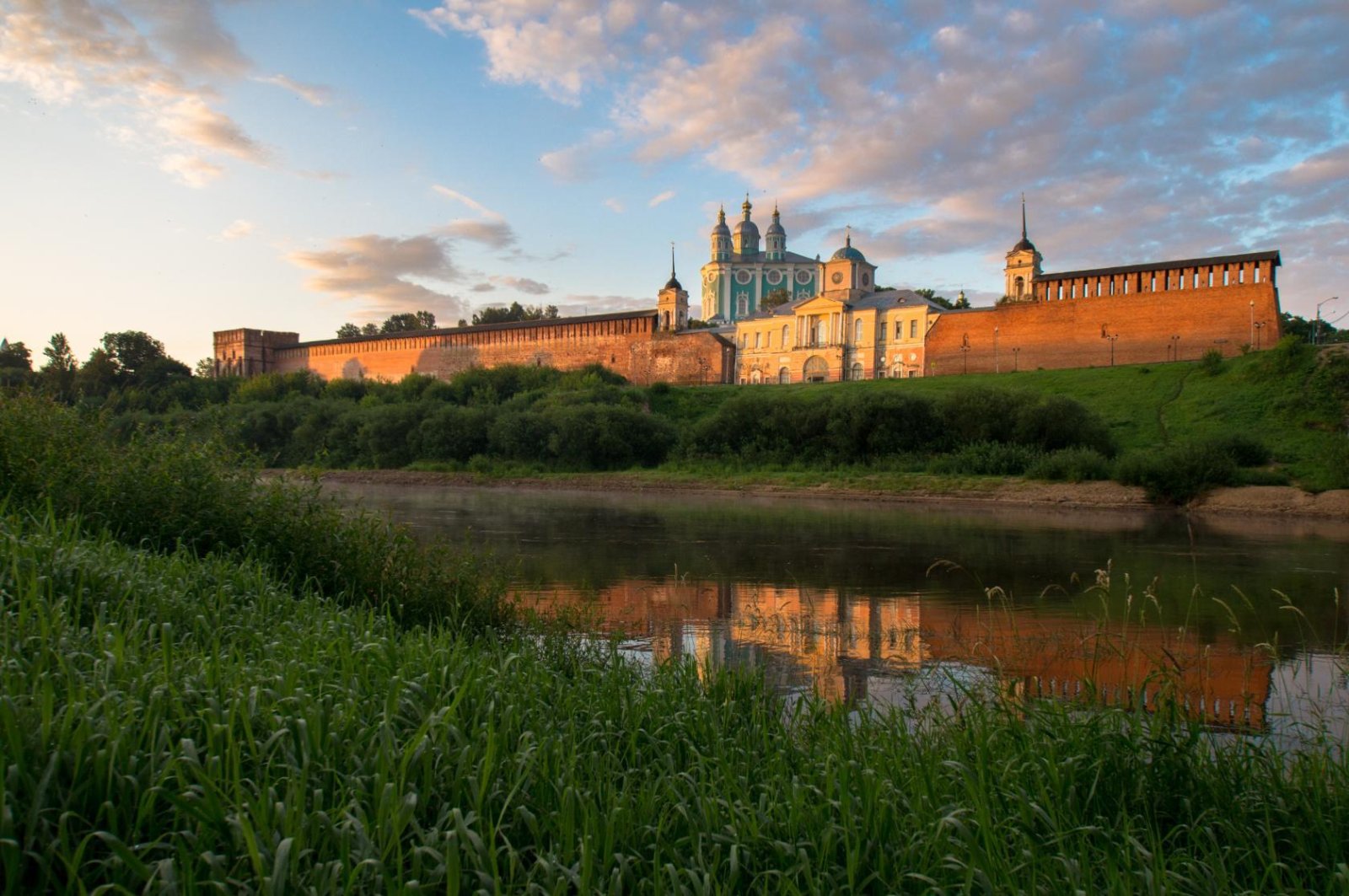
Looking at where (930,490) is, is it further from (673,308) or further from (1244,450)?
(673,308)

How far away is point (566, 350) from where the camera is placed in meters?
49.9

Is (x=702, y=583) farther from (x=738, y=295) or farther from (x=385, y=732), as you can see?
(x=738, y=295)

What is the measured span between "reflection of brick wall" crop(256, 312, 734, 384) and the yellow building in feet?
9.78

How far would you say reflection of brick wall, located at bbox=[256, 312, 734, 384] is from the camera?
1925 inches

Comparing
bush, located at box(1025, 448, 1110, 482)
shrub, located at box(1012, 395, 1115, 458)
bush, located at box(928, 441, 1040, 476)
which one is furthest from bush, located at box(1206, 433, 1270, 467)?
bush, located at box(928, 441, 1040, 476)

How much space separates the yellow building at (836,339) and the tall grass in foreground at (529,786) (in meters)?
45.4

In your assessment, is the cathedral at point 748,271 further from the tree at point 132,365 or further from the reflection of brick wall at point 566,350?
the tree at point 132,365

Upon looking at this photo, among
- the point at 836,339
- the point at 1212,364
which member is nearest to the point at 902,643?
the point at 1212,364

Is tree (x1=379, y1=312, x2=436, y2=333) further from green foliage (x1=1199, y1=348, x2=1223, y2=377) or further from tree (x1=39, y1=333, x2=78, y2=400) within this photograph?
green foliage (x1=1199, y1=348, x2=1223, y2=377)

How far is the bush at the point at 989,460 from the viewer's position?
83.2 feet

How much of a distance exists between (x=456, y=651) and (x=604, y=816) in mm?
1632

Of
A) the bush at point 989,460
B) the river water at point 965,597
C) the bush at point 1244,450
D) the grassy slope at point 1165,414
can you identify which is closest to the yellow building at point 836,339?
the grassy slope at point 1165,414

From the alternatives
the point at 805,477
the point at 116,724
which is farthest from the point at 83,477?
the point at 805,477

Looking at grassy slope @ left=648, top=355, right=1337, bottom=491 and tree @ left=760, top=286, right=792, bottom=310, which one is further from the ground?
tree @ left=760, top=286, right=792, bottom=310
